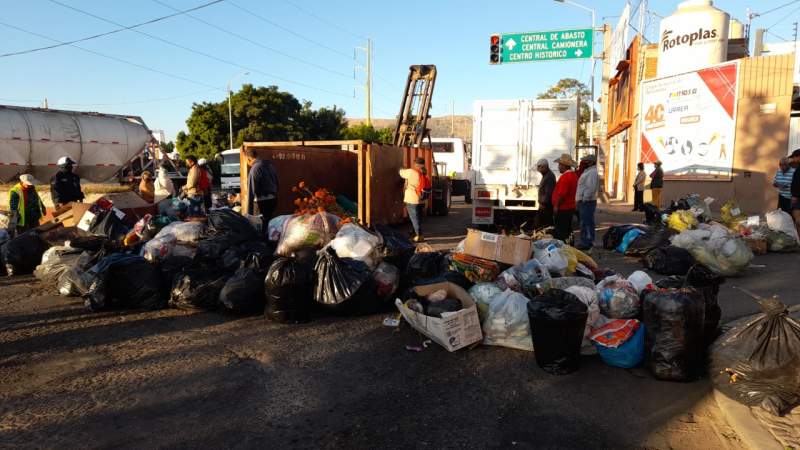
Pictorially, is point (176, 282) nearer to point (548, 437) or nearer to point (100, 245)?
point (100, 245)

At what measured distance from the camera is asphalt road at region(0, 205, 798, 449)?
3.00 m

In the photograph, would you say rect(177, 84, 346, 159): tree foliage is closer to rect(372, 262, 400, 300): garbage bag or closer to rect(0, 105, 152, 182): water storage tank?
rect(0, 105, 152, 182): water storage tank

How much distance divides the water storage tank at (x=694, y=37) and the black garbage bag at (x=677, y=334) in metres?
14.4

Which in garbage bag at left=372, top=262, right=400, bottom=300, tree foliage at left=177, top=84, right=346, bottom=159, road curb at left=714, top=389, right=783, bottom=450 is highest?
tree foliage at left=177, top=84, right=346, bottom=159

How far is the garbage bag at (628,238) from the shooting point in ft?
27.4

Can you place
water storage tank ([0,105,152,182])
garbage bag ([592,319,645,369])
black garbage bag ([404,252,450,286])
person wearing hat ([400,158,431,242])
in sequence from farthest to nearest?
water storage tank ([0,105,152,182])
person wearing hat ([400,158,431,242])
black garbage bag ([404,252,450,286])
garbage bag ([592,319,645,369])

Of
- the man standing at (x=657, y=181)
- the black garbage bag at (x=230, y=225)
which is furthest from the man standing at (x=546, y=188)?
the man standing at (x=657, y=181)

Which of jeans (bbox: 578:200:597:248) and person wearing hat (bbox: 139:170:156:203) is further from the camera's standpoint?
person wearing hat (bbox: 139:170:156:203)

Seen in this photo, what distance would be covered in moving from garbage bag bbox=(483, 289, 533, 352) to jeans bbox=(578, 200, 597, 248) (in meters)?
4.74

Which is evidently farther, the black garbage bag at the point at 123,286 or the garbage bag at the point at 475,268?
the black garbage bag at the point at 123,286

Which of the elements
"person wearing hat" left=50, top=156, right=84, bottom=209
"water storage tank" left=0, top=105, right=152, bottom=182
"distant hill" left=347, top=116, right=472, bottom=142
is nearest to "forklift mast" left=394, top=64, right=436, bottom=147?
"person wearing hat" left=50, top=156, right=84, bottom=209

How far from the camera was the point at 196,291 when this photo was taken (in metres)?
5.32

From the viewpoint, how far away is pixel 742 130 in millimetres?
14367

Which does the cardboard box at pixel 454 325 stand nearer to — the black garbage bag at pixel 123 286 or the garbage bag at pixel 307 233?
A: the garbage bag at pixel 307 233
